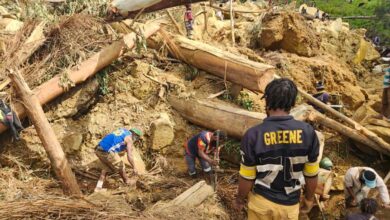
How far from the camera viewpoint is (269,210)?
10.2ft

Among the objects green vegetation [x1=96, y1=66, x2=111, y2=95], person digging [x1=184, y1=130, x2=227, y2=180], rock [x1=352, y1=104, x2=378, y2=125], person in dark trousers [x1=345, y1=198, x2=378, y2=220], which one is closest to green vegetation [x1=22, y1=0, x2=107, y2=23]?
green vegetation [x1=96, y1=66, x2=111, y2=95]

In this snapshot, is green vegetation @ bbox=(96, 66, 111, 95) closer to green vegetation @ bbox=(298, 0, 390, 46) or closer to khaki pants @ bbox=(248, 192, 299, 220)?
khaki pants @ bbox=(248, 192, 299, 220)

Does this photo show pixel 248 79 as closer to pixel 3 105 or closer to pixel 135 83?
pixel 135 83

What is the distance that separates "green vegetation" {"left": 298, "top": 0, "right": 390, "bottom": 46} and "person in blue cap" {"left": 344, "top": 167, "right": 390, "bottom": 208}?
1621cm

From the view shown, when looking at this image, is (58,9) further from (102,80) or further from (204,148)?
(204,148)

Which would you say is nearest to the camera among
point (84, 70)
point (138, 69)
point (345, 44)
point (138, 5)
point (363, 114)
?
point (138, 5)

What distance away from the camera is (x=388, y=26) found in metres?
22.2

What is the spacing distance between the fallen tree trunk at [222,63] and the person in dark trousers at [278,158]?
3.25 m

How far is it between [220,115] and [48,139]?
258 cm

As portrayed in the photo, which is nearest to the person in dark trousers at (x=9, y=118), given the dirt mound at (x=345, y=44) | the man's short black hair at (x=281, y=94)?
the man's short black hair at (x=281, y=94)

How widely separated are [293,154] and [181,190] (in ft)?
9.12

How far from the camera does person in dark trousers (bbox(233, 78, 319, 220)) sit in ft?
9.37

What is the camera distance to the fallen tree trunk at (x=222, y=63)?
6289mm

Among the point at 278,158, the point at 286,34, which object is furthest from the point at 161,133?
the point at 286,34
